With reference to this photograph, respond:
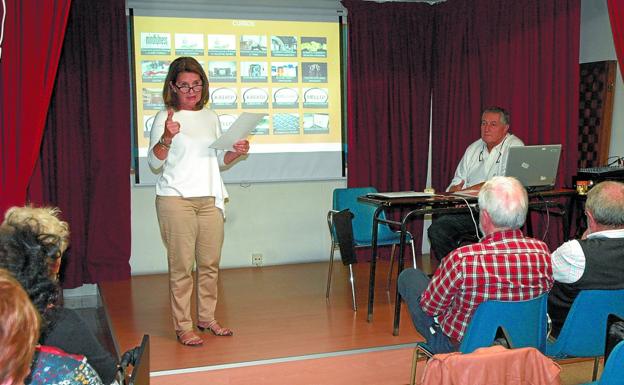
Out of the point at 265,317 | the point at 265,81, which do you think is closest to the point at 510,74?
the point at 265,81

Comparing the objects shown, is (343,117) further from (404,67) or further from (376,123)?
(404,67)

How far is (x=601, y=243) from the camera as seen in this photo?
2754mm

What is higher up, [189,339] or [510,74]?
[510,74]

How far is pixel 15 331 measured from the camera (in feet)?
4.07

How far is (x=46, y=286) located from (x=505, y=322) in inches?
63.6

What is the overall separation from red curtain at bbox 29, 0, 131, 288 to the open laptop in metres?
3.03

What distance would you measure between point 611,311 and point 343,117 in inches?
147

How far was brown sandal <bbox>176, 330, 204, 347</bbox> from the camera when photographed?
12.3ft

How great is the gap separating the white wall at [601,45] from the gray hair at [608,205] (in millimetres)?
2378

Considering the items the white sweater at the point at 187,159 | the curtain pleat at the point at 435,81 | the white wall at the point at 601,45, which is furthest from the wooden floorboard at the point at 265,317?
the white wall at the point at 601,45

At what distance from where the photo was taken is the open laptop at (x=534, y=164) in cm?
420

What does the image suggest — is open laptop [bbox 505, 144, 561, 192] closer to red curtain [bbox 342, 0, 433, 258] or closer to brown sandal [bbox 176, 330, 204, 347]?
red curtain [bbox 342, 0, 433, 258]

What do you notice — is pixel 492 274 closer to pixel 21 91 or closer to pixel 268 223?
pixel 21 91

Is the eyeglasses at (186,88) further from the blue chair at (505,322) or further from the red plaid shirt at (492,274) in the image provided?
the blue chair at (505,322)
